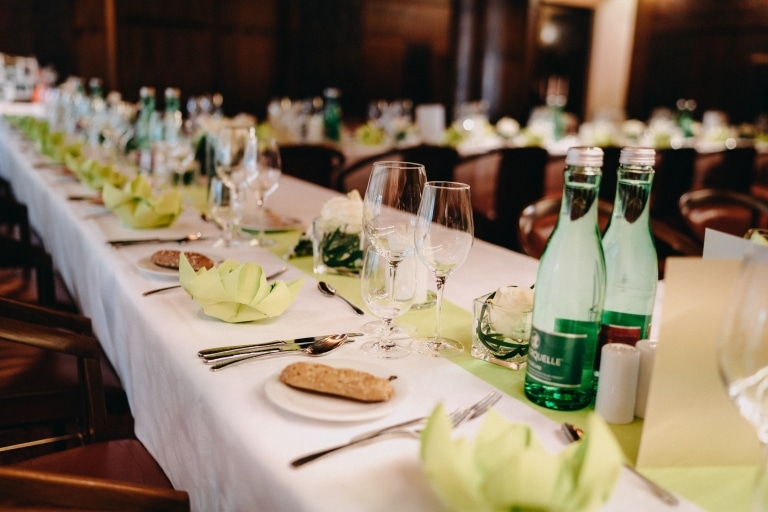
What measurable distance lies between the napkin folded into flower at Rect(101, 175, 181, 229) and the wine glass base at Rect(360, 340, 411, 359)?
0.96 meters

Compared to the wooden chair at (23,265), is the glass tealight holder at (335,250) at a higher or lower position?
higher

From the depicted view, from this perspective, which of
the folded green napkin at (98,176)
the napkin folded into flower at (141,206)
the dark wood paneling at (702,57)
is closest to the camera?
the napkin folded into flower at (141,206)

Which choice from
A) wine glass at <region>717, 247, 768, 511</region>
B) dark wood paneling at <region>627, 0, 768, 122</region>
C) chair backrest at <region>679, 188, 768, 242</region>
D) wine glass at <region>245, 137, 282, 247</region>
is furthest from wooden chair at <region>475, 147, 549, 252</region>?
dark wood paneling at <region>627, 0, 768, 122</region>

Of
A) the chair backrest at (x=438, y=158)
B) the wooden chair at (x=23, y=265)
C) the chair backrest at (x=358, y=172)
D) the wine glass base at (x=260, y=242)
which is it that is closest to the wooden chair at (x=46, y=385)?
the wooden chair at (x=23, y=265)

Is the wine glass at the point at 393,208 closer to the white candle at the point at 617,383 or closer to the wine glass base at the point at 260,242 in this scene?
the white candle at the point at 617,383

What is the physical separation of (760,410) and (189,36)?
24.8ft

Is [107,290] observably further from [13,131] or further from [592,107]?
[592,107]

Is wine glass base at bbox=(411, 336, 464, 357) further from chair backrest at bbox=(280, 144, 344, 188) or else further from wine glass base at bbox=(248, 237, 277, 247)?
chair backrest at bbox=(280, 144, 344, 188)

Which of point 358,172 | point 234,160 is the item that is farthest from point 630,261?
point 358,172

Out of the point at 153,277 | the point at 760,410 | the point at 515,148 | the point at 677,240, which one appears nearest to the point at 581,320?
the point at 760,410

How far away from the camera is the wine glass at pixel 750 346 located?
565mm

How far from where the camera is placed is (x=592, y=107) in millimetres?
9820

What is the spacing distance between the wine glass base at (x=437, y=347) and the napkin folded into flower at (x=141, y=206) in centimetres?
98

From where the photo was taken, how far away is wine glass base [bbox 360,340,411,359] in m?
1.02
